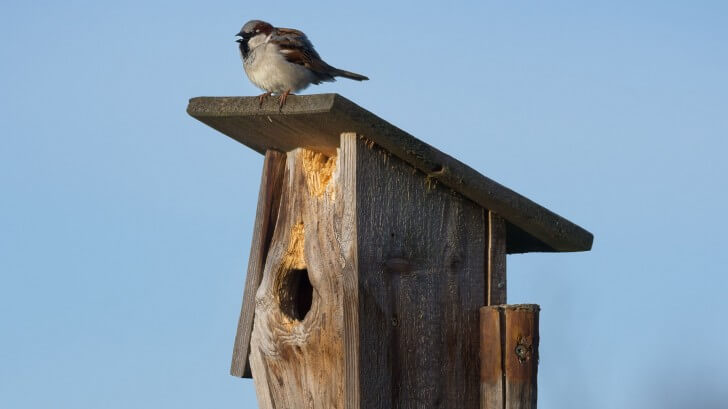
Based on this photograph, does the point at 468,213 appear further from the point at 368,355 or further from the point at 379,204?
the point at 368,355

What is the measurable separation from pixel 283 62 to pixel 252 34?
53 cm

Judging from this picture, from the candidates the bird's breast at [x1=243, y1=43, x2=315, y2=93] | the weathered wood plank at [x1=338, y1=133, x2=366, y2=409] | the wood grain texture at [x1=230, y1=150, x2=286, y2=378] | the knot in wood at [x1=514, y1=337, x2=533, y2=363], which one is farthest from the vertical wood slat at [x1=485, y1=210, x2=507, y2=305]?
the bird's breast at [x1=243, y1=43, x2=315, y2=93]

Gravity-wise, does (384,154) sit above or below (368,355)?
above

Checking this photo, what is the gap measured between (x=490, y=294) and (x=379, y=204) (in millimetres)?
539

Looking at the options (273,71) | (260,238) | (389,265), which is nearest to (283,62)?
(273,71)

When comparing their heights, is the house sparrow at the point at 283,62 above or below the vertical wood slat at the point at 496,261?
above

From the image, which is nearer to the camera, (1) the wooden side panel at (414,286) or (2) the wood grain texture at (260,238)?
(1) the wooden side panel at (414,286)

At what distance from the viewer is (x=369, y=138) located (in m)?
3.29

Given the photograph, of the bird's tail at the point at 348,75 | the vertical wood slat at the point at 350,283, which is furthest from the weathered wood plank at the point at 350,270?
the bird's tail at the point at 348,75

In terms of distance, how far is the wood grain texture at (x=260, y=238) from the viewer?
3.84 m

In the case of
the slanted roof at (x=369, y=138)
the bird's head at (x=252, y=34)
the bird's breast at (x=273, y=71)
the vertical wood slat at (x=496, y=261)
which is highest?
the bird's head at (x=252, y=34)

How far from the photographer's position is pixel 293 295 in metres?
3.76

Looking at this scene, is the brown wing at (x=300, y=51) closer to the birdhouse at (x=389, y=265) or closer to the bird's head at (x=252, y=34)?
the bird's head at (x=252, y=34)

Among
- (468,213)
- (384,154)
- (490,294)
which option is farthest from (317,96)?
(490,294)
